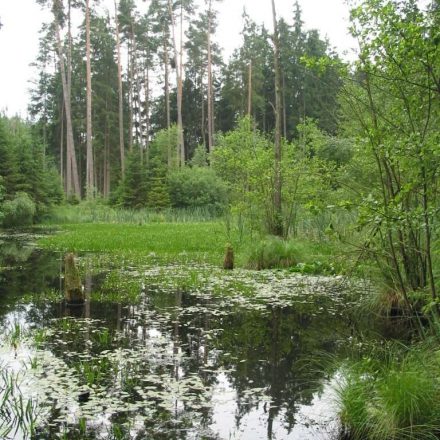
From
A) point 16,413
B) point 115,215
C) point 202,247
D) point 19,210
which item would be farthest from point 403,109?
point 115,215

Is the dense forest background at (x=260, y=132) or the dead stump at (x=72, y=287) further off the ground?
the dense forest background at (x=260, y=132)

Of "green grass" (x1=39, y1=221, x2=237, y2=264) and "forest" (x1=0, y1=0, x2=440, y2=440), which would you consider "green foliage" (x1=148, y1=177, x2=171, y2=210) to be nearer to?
"green grass" (x1=39, y1=221, x2=237, y2=264)

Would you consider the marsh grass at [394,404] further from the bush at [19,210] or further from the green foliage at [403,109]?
the bush at [19,210]

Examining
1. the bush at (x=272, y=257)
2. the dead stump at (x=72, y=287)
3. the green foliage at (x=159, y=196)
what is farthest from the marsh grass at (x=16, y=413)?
the green foliage at (x=159, y=196)

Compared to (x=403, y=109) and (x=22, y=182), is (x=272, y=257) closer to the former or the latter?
(x=403, y=109)

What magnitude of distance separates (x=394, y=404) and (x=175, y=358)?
102 inches

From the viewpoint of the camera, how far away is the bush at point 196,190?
101ft

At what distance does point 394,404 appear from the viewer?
3.70 metres

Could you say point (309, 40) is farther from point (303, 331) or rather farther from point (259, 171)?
point (303, 331)

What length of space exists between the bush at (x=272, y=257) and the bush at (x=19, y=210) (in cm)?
1604

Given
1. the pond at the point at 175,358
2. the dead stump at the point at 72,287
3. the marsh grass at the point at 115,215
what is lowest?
the pond at the point at 175,358

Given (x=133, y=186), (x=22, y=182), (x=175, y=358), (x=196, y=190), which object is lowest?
(x=175, y=358)

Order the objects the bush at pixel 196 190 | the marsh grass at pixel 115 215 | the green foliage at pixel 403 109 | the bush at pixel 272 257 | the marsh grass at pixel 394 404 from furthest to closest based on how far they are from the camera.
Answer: the bush at pixel 196 190, the marsh grass at pixel 115 215, the bush at pixel 272 257, the green foliage at pixel 403 109, the marsh grass at pixel 394 404

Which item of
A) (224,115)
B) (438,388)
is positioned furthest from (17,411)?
(224,115)
